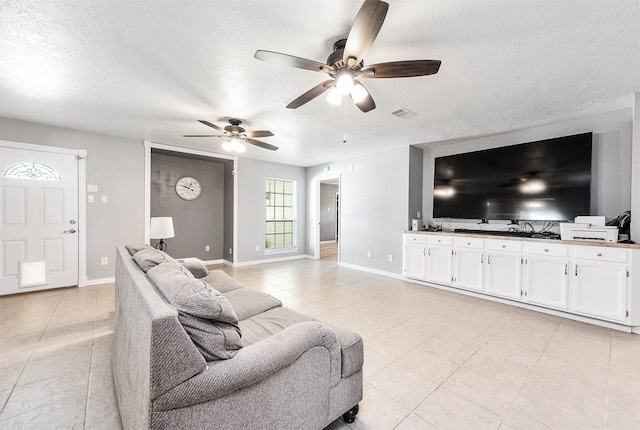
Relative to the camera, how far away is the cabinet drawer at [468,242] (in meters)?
3.69

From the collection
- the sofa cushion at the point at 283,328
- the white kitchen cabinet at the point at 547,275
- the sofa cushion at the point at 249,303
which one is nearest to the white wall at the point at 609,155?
the white kitchen cabinet at the point at 547,275

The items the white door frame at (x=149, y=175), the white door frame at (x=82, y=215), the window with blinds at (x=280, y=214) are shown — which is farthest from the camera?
the window with blinds at (x=280, y=214)

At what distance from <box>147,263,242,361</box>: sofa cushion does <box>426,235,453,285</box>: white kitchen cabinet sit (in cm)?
360

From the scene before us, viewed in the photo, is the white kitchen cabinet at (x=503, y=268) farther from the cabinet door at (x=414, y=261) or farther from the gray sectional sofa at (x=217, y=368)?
the gray sectional sofa at (x=217, y=368)

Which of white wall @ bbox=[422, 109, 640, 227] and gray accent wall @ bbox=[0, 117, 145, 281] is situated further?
gray accent wall @ bbox=[0, 117, 145, 281]

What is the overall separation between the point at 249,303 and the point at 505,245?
10.8 feet

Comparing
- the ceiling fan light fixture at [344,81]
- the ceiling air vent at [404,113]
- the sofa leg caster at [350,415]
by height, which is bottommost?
the sofa leg caster at [350,415]

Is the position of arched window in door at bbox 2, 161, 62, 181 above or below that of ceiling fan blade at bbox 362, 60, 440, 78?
→ below

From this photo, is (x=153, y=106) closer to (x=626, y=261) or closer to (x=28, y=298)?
(x=28, y=298)

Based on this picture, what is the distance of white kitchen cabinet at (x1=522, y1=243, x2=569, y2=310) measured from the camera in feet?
9.89

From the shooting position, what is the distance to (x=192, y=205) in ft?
19.3

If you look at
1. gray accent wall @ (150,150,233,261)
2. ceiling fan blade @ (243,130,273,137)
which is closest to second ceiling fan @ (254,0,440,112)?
ceiling fan blade @ (243,130,273,137)

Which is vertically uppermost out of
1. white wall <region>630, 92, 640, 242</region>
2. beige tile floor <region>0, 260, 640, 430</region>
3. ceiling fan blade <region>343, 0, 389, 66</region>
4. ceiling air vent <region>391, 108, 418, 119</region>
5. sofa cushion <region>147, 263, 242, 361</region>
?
ceiling air vent <region>391, 108, 418, 119</region>

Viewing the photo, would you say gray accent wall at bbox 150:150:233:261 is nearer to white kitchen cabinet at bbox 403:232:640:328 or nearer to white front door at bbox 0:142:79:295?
white front door at bbox 0:142:79:295
